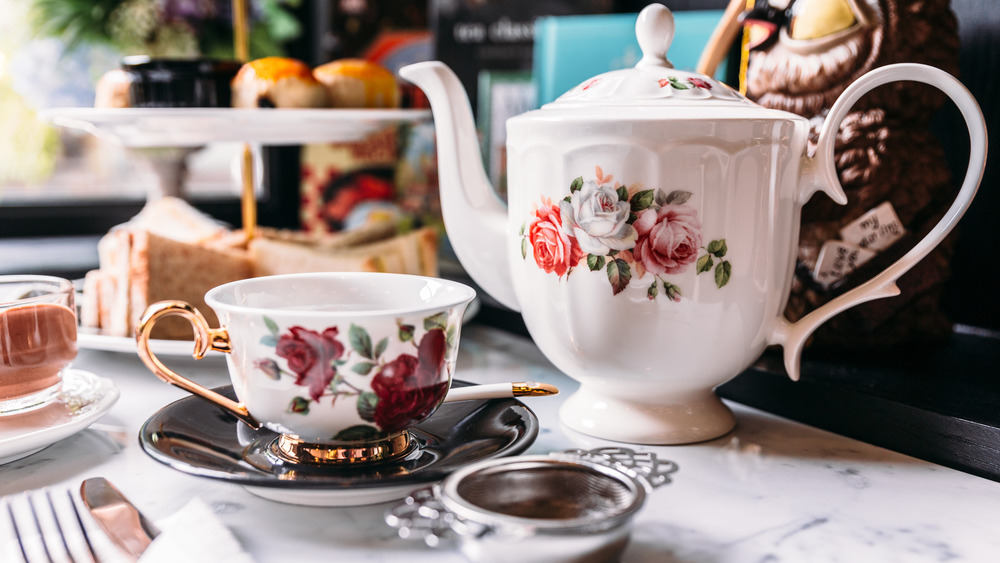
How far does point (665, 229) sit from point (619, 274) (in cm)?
4

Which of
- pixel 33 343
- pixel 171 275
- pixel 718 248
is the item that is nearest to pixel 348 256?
pixel 171 275

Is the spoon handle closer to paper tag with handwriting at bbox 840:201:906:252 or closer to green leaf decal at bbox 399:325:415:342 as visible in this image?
green leaf decal at bbox 399:325:415:342

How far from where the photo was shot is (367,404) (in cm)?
44

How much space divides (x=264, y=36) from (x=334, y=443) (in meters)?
1.02

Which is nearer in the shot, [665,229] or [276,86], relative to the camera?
[665,229]

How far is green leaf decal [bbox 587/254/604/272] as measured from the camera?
0.50m

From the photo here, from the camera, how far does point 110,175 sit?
1.32 metres

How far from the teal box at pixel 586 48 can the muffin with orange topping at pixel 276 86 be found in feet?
0.80

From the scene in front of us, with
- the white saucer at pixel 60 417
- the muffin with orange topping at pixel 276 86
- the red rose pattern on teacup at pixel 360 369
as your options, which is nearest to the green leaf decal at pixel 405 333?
the red rose pattern on teacup at pixel 360 369

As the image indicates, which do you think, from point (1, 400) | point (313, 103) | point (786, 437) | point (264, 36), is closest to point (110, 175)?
point (264, 36)

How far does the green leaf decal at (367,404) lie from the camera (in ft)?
1.45

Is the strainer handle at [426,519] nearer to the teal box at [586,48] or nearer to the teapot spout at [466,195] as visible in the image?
the teapot spout at [466,195]

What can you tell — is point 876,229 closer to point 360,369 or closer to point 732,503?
point 732,503

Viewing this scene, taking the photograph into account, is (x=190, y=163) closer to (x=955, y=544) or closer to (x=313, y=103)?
(x=313, y=103)
